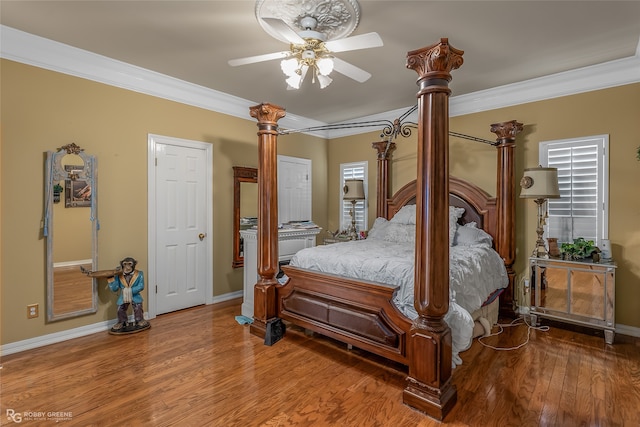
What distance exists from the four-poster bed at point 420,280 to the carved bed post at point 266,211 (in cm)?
1

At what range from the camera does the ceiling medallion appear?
2.29 metres

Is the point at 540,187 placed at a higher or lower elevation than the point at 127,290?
higher

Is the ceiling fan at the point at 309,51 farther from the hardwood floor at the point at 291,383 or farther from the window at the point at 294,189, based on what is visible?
the window at the point at 294,189

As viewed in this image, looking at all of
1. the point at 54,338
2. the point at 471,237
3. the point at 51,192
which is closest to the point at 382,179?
the point at 471,237

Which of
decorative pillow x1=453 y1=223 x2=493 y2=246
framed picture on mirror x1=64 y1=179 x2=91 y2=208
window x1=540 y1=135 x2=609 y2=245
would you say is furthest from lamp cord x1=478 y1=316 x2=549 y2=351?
framed picture on mirror x1=64 y1=179 x2=91 y2=208

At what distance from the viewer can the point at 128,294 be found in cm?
338

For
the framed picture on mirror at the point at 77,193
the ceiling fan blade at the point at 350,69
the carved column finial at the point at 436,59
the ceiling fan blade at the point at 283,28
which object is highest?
the ceiling fan blade at the point at 283,28

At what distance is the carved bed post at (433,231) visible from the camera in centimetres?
207

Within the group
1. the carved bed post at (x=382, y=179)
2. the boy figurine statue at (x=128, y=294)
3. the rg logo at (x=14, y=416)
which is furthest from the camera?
the carved bed post at (x=382, y=179)

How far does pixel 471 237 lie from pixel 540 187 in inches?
34.3

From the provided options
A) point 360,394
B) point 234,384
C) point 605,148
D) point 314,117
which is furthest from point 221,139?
point 605,148

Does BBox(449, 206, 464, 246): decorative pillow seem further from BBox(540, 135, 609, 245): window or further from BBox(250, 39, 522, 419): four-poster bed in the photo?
BBox(540, 135, 609, 245): window

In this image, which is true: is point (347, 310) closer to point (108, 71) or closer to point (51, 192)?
point (51, 192)

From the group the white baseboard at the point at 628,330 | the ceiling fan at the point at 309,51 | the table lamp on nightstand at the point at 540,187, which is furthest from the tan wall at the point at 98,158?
the white baseboard at the point at 628,330
